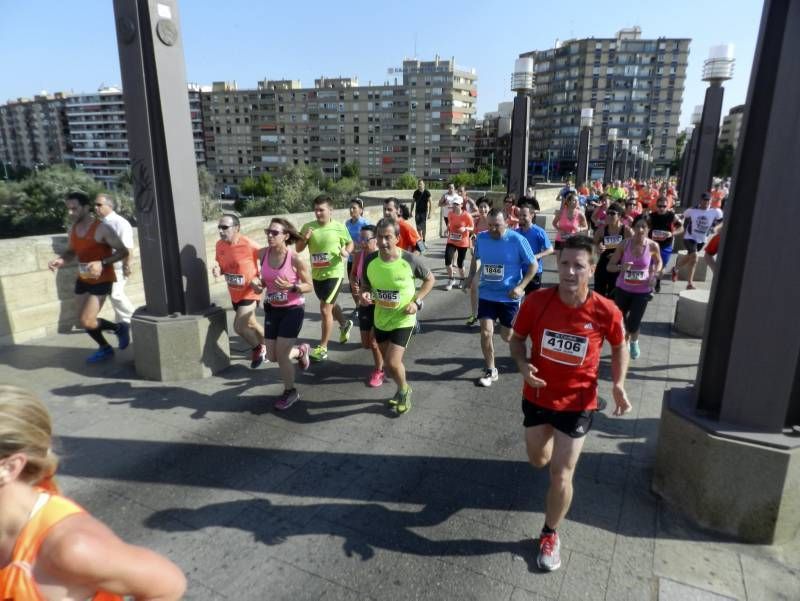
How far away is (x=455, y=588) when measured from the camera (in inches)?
123

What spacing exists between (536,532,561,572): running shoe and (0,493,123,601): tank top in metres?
2.76

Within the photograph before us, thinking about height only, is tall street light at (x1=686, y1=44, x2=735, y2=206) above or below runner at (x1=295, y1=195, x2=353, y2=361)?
above

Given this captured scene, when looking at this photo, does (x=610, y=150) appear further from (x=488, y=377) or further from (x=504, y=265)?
(x=488, y=377)

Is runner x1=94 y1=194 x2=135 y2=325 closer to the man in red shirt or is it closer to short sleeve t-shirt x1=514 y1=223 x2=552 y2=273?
the man in red shirt

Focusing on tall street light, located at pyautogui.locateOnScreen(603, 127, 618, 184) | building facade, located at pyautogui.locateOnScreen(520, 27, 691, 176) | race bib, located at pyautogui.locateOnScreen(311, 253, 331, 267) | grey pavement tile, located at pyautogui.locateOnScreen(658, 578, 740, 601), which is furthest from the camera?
building facade, located at pyautogui.locateOnScreen(520, 27, 691, 176)

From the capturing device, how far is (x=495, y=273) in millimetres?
6039

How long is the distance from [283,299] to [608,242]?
20.1 ft

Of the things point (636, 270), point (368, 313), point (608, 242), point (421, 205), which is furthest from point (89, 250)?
point (421, 205)

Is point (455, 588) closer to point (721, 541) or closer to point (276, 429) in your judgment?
point (721, 541)

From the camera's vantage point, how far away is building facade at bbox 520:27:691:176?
4478 inches

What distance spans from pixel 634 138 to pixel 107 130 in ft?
466

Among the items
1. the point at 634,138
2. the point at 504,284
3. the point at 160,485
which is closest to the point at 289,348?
the point at 160,485

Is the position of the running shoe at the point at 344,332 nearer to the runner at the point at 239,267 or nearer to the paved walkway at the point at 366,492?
the paved walkway at the point at 366,492

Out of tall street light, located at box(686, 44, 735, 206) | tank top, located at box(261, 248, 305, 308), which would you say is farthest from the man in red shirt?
tall street light, located at box(686, 44, 735, 206)
